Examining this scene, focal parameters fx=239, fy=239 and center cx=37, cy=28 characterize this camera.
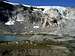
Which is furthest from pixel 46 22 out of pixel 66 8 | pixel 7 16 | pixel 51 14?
pixel 7 16

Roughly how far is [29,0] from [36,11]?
2.03 meters

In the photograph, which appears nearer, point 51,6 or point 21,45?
point 21,45

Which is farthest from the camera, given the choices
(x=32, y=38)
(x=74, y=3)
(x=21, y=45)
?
(x=74, y=3)

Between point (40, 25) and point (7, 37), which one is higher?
point (40, 25)

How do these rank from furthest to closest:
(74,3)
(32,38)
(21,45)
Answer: (74,3)
(32,38)
(21,45)

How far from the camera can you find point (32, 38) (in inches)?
1185

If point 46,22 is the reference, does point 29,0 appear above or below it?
above

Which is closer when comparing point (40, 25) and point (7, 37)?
point (7, 37)

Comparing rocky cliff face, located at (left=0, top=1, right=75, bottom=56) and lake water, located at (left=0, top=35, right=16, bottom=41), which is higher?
rocky cliff face, located at (left=0, top=1, right=75, bottom=56)

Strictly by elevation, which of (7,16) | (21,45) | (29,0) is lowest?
(21,45)

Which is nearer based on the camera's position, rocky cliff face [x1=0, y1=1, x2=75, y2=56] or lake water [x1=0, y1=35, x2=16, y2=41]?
rocky cliff face [x1=0, y1=1, x2=75, y2=56]

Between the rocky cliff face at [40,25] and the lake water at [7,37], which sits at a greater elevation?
the rocky cliff face at [40,25]

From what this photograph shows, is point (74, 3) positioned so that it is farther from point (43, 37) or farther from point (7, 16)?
point (7, 16)

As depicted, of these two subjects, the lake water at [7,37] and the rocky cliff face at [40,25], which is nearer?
the rocky cliff face at [40,25]
